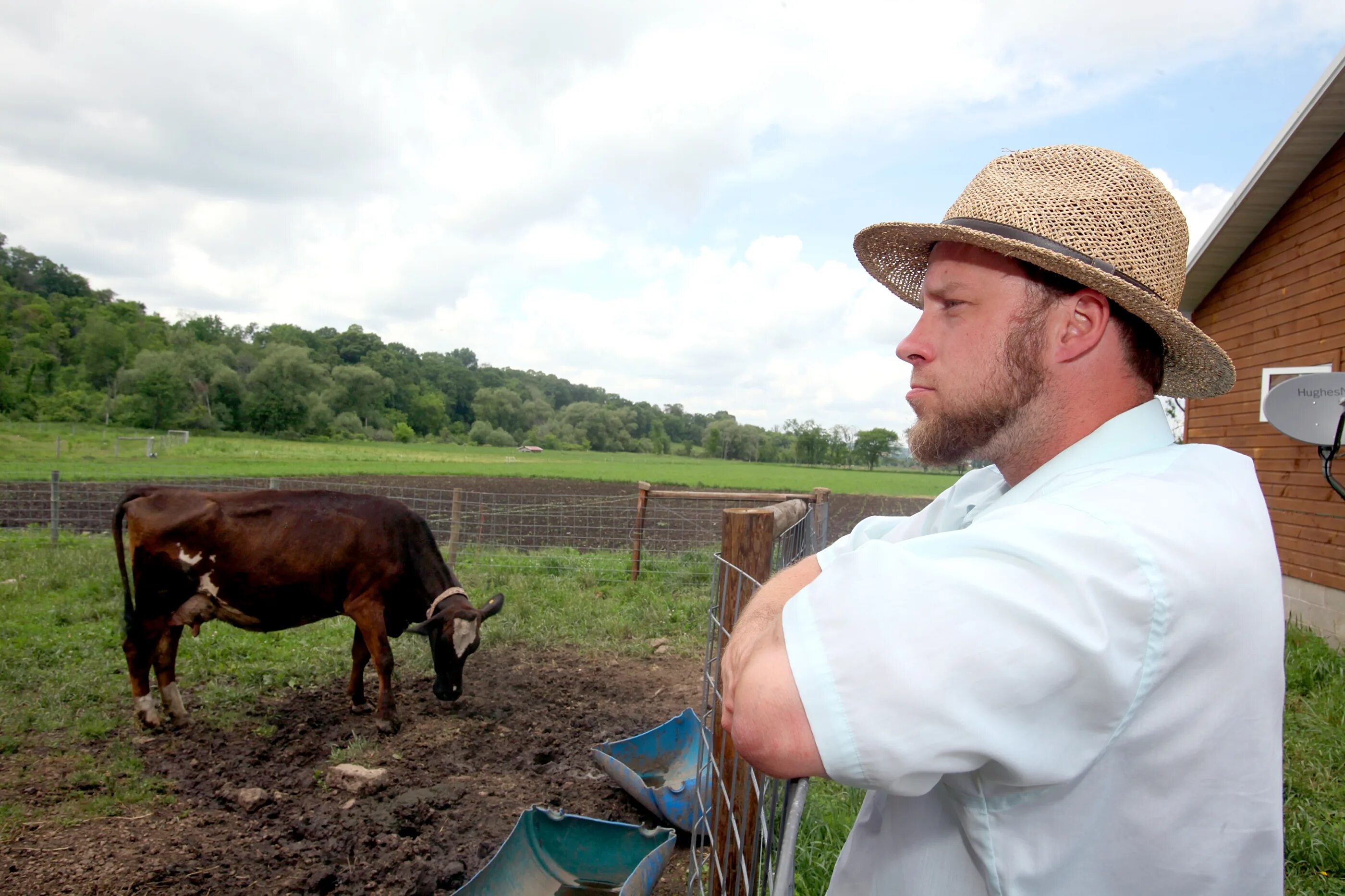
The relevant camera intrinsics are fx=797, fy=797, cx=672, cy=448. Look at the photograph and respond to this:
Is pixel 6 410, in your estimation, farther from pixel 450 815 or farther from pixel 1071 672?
pixel 1071 672

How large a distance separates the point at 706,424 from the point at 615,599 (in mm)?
93923

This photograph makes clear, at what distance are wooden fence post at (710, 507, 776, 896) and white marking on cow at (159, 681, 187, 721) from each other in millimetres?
4140

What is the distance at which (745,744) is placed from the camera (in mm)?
856

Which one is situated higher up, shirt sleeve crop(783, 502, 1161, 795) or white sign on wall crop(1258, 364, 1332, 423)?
white sign on wall crop(1258, 364, 1332, 423)

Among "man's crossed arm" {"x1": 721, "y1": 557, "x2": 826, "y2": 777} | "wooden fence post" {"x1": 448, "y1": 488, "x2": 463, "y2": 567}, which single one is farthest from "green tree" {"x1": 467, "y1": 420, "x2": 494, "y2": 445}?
"man's crossed arm" {"x1": 721, "y1": 557, "x2": 826, "y2": 777}

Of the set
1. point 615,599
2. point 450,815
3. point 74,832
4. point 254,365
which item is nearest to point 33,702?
point 74,832

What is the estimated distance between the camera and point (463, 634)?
213 inches

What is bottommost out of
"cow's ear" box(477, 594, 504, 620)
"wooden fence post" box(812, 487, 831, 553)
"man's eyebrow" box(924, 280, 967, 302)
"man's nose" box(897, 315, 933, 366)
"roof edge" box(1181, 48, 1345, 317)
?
"cow's ear" box(477, 594, 504, 620)

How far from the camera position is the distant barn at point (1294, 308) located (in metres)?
6.50

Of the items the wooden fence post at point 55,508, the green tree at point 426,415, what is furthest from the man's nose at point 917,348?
the green tree at point 426,415

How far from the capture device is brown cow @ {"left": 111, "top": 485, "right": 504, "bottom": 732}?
17.1 feet

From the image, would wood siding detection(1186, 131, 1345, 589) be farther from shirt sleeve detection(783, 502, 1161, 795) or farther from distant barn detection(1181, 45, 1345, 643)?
shirt sleeve detection(783, 502, 1161, 795)

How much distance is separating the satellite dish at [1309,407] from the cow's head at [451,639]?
546 centimetres

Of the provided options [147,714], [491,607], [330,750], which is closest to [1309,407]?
[491,607]
